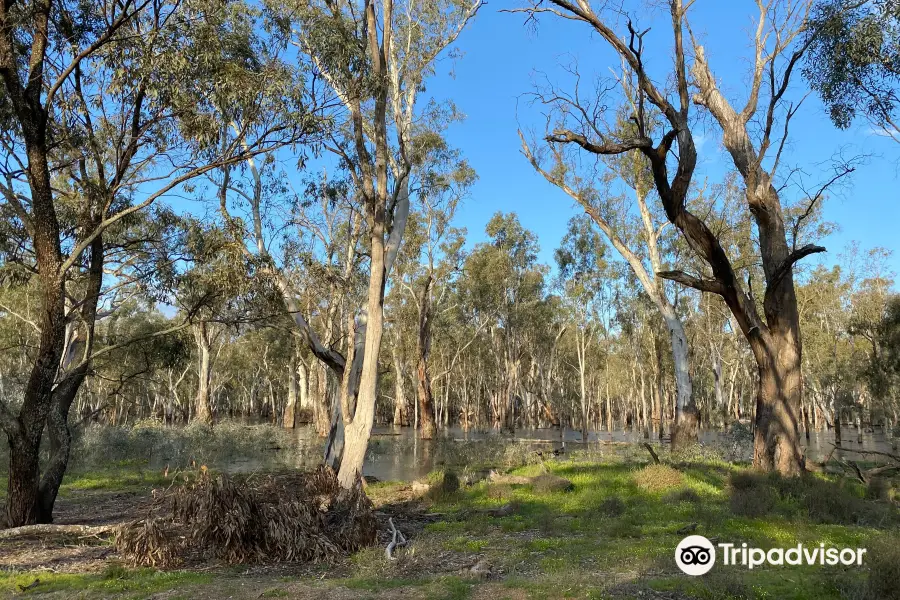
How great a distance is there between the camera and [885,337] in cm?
2536

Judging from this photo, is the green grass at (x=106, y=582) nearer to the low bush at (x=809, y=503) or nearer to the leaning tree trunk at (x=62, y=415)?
the leaning tree trunk at (x=62, y=415)

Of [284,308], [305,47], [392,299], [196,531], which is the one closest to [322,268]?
[284,308]

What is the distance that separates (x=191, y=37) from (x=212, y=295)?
3997 millimetres

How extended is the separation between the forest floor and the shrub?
0.08 feet

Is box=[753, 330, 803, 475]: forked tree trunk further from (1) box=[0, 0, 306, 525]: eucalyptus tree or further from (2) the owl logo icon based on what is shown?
(1) box=[0, 0, 306, 525]: eucalyptus tree

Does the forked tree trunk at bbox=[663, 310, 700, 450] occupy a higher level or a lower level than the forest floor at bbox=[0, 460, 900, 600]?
higher

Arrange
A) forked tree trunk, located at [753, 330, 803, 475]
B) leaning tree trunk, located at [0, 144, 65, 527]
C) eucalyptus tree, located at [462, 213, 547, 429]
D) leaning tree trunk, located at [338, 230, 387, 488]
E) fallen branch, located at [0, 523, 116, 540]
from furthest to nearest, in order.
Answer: eucalyptus tree, located at [462, 213, 547, 429]
forked tree trunk, located at [753, 330, 803, 475]
leaning tree trunk, located at [338, 230, 387, 488]
leaning tree trunk, located at [0, 144, 65, 527]
fallen branch, located at [0, 523, 116, 540]

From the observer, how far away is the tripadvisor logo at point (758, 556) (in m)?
5.95

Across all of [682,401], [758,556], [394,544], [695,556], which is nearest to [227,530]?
[394,544]

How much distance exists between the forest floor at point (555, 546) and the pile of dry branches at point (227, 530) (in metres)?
0.24

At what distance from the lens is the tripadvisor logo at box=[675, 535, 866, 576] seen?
5.95 m

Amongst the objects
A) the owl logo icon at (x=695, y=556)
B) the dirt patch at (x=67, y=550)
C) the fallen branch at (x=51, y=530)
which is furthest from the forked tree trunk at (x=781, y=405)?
the fallen branch at (x=51, y=530)

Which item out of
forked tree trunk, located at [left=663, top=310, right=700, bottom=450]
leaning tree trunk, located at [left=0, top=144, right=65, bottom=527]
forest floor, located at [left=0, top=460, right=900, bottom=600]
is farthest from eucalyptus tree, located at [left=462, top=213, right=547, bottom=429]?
leaning tree trunk, located at [left=0, top=144, right=65, bottom=527]

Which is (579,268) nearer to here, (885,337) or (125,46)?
(885,337)
